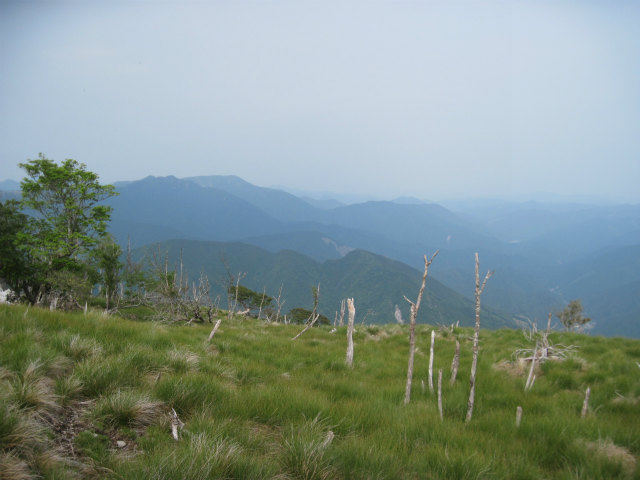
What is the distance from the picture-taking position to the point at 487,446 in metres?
3.87

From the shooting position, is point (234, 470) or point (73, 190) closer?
point (234, 470)

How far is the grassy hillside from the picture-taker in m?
2.62

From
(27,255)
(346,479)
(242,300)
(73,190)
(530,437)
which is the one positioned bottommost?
(242,300)

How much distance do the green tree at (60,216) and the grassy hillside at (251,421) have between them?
2301 centimetres

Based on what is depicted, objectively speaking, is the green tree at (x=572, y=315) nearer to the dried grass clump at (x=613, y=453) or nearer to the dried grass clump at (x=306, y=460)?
the dried grass clump at (x=613, y=453)

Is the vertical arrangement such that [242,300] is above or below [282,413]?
below

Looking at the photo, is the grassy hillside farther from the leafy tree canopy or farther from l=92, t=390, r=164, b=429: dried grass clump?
the leafy tree canopy

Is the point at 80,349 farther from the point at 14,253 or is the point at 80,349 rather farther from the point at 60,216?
the point at 14,253

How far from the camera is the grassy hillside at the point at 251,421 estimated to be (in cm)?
262

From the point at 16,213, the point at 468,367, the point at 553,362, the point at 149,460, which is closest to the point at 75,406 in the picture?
the point at 149,460

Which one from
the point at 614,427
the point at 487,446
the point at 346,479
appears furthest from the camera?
the point at 614,427

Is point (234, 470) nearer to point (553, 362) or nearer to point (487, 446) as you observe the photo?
point (487, 446)

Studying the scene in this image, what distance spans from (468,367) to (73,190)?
104 ft

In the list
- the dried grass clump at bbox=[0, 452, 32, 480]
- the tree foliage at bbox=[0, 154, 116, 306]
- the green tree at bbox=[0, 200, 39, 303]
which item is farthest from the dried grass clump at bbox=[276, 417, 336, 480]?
the green tree at bbox=[0, 200, 39, 303]
